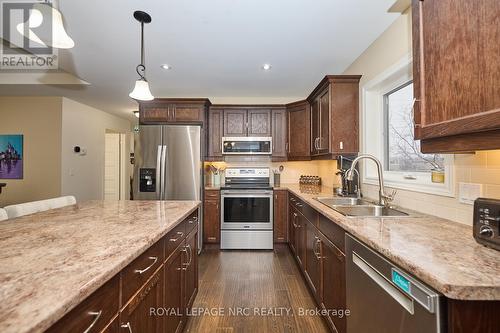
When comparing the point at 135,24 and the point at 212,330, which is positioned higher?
the point at 135,24

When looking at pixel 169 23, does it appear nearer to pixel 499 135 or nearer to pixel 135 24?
pixel 135 24

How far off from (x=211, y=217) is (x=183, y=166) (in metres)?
0.88

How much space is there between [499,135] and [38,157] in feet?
19.0

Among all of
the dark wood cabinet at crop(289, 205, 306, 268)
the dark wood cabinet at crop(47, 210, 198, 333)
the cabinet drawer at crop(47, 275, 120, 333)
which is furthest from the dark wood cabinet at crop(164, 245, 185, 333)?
the dark wood cabinet at crop(289, 205, 306, 268)

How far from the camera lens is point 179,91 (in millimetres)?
3996

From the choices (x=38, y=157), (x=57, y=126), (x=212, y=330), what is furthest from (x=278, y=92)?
(x=38, y=157)

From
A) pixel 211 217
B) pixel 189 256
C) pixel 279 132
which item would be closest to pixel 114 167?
pixel 211 217

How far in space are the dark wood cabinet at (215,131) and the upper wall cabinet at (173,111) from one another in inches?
11.0

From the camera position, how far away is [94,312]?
27.4 inches


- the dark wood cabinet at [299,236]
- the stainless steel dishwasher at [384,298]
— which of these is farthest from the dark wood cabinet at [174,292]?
the dark wood cabinet at [299,236]

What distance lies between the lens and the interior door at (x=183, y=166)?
343 centimetres

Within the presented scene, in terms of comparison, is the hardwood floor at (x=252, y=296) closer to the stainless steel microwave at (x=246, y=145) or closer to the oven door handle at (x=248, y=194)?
the oven door handle at (x=248, y=194)

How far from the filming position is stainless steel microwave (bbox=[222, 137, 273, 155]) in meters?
3.90

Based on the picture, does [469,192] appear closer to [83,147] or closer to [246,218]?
[246,218]
